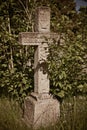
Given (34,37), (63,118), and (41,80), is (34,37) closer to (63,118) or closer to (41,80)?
(41,80)

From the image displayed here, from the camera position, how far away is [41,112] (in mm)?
3592

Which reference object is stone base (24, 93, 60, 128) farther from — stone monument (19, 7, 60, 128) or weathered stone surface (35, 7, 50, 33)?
weathered stone surface (35, 7, 50, 33)

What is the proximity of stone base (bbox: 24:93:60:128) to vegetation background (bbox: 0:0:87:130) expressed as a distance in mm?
215

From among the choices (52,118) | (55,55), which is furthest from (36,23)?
(52,118)

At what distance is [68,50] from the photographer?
378cm

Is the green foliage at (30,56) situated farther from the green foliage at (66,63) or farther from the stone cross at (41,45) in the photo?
the stone cross at (41,45)

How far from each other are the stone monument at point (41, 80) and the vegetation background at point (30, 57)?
117mm

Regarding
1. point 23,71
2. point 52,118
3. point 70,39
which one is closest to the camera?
point 52,118

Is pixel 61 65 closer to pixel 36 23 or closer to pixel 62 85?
pixel 62 85

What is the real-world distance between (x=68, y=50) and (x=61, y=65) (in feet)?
0.83

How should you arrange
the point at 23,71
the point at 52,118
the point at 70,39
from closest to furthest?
the point at 52,118
the point at 70,39
the point at 23,71

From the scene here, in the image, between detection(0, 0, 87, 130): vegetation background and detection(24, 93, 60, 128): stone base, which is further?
detection(0, 0, 87, 130): vegetation background

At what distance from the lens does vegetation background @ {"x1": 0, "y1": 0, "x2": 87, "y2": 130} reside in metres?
3.76

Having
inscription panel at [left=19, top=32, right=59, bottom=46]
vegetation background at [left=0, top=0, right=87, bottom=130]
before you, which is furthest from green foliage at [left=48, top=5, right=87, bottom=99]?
inscription panel at [left=19, top=32, right=59, bottom=46]
